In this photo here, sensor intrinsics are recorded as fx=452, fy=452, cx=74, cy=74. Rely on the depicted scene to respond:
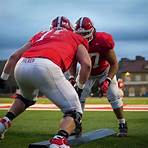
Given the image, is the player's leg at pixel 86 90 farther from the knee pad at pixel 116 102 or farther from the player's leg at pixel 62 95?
the player's leg at pixel 62 95

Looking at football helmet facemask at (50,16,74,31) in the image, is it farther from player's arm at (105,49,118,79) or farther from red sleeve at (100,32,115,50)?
player's arm at (105,49,118,79)

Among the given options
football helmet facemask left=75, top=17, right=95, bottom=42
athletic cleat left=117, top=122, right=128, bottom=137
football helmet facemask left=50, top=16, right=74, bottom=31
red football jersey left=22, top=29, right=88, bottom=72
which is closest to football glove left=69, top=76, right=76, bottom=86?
football helmet facemask left=75, top=17, right=95, bottom=42

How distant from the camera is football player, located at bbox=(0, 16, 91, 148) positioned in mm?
4676

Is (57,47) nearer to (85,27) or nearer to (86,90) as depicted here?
(85,27)

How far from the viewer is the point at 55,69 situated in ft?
15.4

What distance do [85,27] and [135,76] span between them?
91.3m

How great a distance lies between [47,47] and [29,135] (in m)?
3.08

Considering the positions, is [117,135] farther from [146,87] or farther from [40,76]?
[146,87]

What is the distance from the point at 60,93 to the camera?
15.3 ft

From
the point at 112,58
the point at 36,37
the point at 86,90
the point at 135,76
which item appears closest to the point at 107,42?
the point at 112,58

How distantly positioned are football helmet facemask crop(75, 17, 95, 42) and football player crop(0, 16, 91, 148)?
117 cm

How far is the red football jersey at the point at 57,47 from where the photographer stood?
485 cm

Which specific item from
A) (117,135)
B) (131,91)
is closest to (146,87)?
(131,91)

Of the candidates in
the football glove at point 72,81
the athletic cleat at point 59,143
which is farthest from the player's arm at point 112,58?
the athletic cleat at point 59,143
